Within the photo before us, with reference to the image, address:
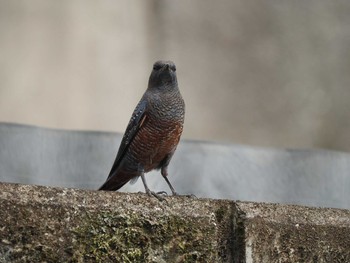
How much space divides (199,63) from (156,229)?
5865 millimetres

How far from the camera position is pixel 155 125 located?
200 inches

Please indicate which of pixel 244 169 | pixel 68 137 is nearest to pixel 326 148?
pixel 244 169

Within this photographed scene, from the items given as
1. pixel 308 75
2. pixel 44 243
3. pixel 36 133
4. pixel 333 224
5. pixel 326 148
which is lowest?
pixel 44 243

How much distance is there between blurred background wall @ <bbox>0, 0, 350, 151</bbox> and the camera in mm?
8320

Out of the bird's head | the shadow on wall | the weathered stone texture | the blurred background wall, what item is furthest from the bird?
the blurred background wall

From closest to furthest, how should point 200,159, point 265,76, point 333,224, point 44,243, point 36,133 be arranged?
point 44,243 → point 333,224 → point 36,133 → point 200,159 → point 265,76

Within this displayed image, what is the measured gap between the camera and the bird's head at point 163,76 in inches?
198

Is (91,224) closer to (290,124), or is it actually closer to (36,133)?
(36,133)

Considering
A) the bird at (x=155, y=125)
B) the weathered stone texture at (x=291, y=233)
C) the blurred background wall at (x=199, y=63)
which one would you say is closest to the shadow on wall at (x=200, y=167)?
the blurred background wall at (x=199, y=63)

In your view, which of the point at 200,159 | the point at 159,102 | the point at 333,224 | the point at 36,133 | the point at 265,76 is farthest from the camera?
the point at 265,76

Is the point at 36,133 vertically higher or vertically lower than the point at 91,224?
higher

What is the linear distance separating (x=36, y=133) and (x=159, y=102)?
3104 millimetres

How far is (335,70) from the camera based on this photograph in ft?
30.9

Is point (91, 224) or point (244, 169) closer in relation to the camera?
point (91, 224)
